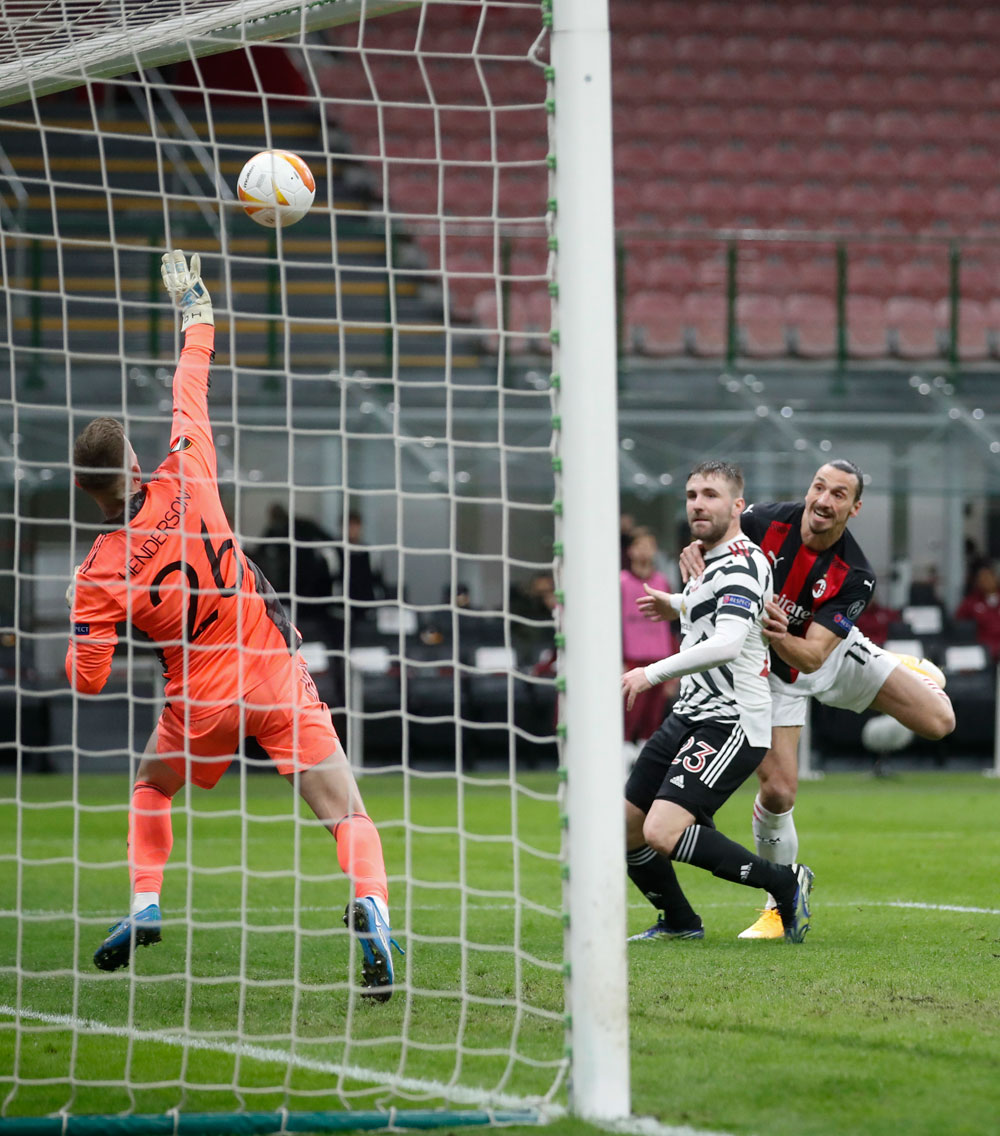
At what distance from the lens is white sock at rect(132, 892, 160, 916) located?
4691mm

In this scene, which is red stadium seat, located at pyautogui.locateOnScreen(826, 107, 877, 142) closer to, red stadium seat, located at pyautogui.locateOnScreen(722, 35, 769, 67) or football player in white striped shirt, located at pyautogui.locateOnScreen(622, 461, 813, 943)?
red stadium seat, located at pyautogui.locateOnScreen(722, 35, 769, 67)

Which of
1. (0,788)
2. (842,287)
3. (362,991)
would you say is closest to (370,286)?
(842,287)

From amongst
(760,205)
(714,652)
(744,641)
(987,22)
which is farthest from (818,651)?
(987,22)

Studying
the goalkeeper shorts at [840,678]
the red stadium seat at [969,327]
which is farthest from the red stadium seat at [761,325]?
the goalkeeper shorts at [840,678]

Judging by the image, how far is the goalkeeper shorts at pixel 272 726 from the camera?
4727 millimetres

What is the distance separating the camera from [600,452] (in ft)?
11.0

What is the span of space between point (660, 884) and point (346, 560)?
180 cm

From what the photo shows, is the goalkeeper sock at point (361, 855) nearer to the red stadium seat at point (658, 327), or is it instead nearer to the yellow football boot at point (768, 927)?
the yellow football boot at point (768, 927)

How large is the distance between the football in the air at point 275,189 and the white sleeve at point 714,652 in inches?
78.1

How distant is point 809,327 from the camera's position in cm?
1413

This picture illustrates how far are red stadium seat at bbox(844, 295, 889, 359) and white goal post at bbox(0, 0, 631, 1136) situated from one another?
3084 mm

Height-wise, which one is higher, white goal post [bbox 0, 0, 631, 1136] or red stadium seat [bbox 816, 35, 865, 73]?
red stadium seat [bbox 816, 35, 865, 73]

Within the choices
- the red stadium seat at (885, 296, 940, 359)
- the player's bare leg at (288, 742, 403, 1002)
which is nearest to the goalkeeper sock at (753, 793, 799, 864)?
the player's bare leg at (288, 742, 403, 1002)

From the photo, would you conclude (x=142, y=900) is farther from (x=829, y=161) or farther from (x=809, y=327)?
(x=829, y=161)
